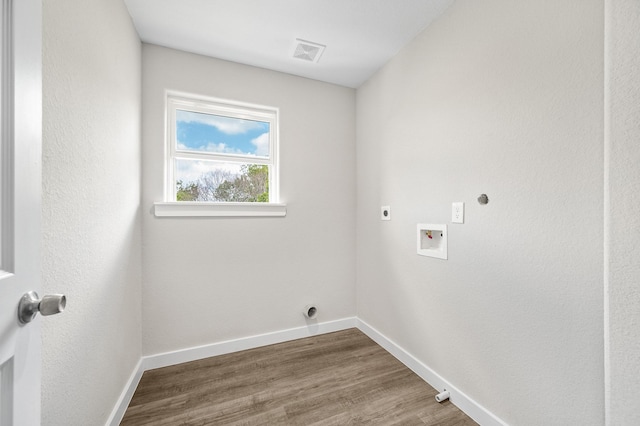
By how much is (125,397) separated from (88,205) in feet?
3.89

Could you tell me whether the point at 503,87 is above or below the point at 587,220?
above

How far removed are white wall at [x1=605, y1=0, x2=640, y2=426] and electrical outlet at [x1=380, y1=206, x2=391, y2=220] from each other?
4.45 feet

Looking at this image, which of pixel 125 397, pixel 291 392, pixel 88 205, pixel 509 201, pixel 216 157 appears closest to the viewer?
pixel 88 205

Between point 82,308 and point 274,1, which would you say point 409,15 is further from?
point 82,308

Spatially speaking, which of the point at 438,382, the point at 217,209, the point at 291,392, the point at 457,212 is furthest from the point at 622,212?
the point at 217,209

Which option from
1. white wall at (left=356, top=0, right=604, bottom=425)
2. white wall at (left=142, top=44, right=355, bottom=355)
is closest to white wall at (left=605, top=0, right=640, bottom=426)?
white wall at (left=356, top=0, right=604, bottom=425)

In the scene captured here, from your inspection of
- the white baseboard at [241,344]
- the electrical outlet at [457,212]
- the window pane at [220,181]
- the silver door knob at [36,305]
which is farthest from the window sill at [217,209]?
the silver door knob at [36,305]

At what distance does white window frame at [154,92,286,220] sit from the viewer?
204 centimetres

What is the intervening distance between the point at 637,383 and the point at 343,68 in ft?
8.09

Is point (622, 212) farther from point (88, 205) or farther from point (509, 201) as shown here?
point (88, 205)

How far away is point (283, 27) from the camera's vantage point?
1.81 meters

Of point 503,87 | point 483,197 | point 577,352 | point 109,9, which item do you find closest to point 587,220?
point 483,197

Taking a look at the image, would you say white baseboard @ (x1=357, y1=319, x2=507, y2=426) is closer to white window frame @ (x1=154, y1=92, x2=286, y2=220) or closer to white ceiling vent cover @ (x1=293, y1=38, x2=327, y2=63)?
white window frame @ (x1=154, y1=92, x2=286, y2=220)

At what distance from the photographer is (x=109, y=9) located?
1393 mm
